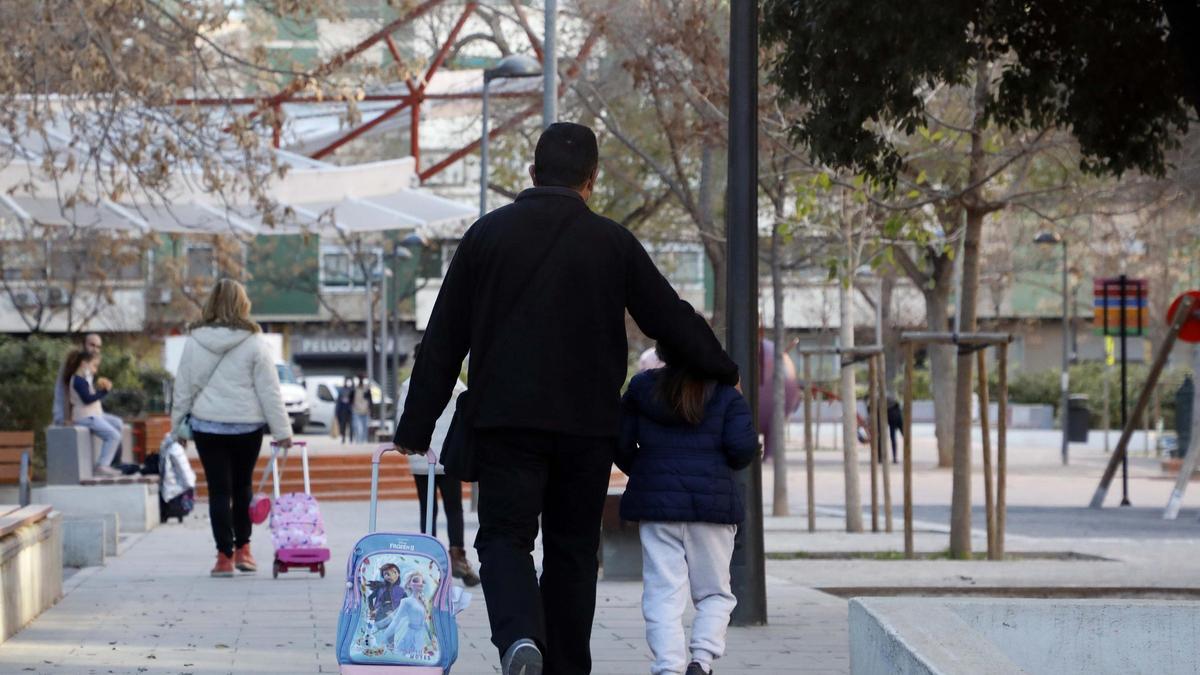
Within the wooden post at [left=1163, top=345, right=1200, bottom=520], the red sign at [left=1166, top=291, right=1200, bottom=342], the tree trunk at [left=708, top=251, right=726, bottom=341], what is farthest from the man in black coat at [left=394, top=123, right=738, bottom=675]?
the red sign at [left=1166, top=291, right=1200, bottom=342]

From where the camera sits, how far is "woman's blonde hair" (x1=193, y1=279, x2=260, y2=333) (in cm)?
1159

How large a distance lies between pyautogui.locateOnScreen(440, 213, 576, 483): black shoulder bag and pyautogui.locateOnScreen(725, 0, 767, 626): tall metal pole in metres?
3.46

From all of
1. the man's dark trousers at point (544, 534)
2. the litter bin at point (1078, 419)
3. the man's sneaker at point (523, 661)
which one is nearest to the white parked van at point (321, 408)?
the litter bin at point (1078, 419)

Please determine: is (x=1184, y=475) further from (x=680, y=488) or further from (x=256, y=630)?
(x=680, y=488)

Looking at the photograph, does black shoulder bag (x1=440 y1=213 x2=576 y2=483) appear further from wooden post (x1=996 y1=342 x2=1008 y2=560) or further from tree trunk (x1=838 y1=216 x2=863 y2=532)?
tree trunk (x1=838 y1=216 x2=863 y2=532)

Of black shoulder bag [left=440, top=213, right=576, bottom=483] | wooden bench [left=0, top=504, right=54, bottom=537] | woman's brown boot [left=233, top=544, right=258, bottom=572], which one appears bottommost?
woman's brown boot [left=233, top=544, right=258, bottom=572]

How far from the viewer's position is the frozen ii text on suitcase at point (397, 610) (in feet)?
19.0

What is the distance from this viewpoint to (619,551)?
12.1 metres

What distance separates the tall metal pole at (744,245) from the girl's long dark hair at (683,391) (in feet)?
8.73

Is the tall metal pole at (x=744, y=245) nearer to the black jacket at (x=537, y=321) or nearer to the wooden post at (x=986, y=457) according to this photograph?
the black jacket at (x=537, y=321)

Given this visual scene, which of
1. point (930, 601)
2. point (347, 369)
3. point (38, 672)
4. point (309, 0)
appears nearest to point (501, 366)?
point (930, 601)

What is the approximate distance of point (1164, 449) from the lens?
131 ft

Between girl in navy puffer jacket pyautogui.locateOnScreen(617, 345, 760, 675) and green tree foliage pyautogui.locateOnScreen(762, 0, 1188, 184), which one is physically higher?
green tree foliage pyautogui.locateOnScreen(762, 0, 1188, 184)

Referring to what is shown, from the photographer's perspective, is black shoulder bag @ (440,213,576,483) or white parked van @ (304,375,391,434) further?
white parked van @ (304,375,391,434)
